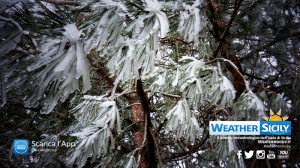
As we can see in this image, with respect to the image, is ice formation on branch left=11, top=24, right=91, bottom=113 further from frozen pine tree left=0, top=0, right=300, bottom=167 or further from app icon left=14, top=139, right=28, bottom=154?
app icon left=14, top=139, right=28, bottom=154

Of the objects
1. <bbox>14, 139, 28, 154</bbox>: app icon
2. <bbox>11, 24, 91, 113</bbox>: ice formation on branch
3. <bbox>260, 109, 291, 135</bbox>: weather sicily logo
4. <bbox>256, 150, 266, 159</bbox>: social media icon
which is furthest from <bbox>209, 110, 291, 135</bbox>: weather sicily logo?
<bbox>14, 139, 28, 154</bbox>: app icon

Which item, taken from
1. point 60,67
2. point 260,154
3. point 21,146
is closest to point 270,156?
point 260,154

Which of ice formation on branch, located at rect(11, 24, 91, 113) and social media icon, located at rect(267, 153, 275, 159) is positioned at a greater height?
ice formation on branch, located at rect(11, 24, 91, 113)

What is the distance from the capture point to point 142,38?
383mm

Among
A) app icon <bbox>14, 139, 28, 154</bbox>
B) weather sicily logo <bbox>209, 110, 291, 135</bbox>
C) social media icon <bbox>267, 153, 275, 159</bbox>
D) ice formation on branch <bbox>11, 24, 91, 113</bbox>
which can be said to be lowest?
social media icon <bbox>267, 153, 275, 159</bbox>

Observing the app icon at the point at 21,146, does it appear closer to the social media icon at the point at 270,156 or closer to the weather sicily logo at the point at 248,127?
the weather sicily logo at the point at 248,127

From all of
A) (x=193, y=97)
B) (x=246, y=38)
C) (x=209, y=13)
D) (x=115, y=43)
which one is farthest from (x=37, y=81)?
(x=246, y=38)

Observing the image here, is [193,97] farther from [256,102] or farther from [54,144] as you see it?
[54,144]

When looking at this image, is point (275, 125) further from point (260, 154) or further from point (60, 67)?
point (60, 67)

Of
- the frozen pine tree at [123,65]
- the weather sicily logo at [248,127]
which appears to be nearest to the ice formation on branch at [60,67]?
the frozen pine tree at [123,65]

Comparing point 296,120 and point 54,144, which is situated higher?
point 296,120

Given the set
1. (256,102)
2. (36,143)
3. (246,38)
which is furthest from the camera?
(246,38)

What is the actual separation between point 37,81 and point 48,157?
0.67m

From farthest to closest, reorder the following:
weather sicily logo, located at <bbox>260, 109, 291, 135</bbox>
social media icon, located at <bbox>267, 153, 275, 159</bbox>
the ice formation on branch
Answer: social media icon, located at <bbox>267, 153, 275, 159</bbox>
weather sicily logo, located at <bbox>260, 109, 291, 135</bbox>
the ice formation on branch
